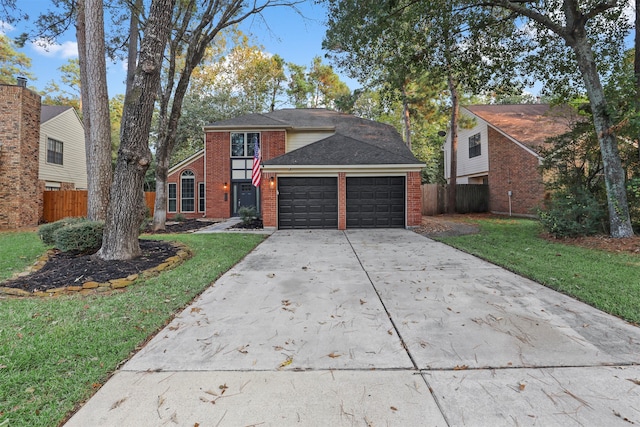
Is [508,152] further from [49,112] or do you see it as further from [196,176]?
[49,112]

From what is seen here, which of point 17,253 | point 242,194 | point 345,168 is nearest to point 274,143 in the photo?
point 242,194

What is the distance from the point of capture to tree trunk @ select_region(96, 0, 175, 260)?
5707 millimetres

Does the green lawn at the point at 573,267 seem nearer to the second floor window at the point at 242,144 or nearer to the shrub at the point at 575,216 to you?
the shrub at the point at 575,216

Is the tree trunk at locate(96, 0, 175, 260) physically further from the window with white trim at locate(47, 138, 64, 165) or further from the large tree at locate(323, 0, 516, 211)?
the window with white trim at locate(47, 138, 64, 165)

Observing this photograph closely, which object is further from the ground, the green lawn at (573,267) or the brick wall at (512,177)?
A: the brick wall at (512,177)

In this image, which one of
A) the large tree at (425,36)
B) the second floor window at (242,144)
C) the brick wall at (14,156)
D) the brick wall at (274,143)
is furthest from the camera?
the second floor window at (242,144)

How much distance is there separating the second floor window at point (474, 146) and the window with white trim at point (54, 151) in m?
24.8

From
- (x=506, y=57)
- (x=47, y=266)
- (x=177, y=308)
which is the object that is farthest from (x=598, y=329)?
(x=506, y=57)

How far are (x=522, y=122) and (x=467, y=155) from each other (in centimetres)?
432

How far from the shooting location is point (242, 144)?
17188 millimetres

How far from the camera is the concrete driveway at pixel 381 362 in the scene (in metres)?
1.94

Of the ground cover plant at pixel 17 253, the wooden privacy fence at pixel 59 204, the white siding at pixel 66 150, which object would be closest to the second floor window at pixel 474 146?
the ground cover plant at pixel 17 253

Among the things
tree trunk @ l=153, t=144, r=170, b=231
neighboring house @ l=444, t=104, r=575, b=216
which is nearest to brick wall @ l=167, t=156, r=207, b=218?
tree trunk @ l=153, t=144, r=170, b=231

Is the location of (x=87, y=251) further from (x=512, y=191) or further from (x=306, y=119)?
(x=512, y=191)
